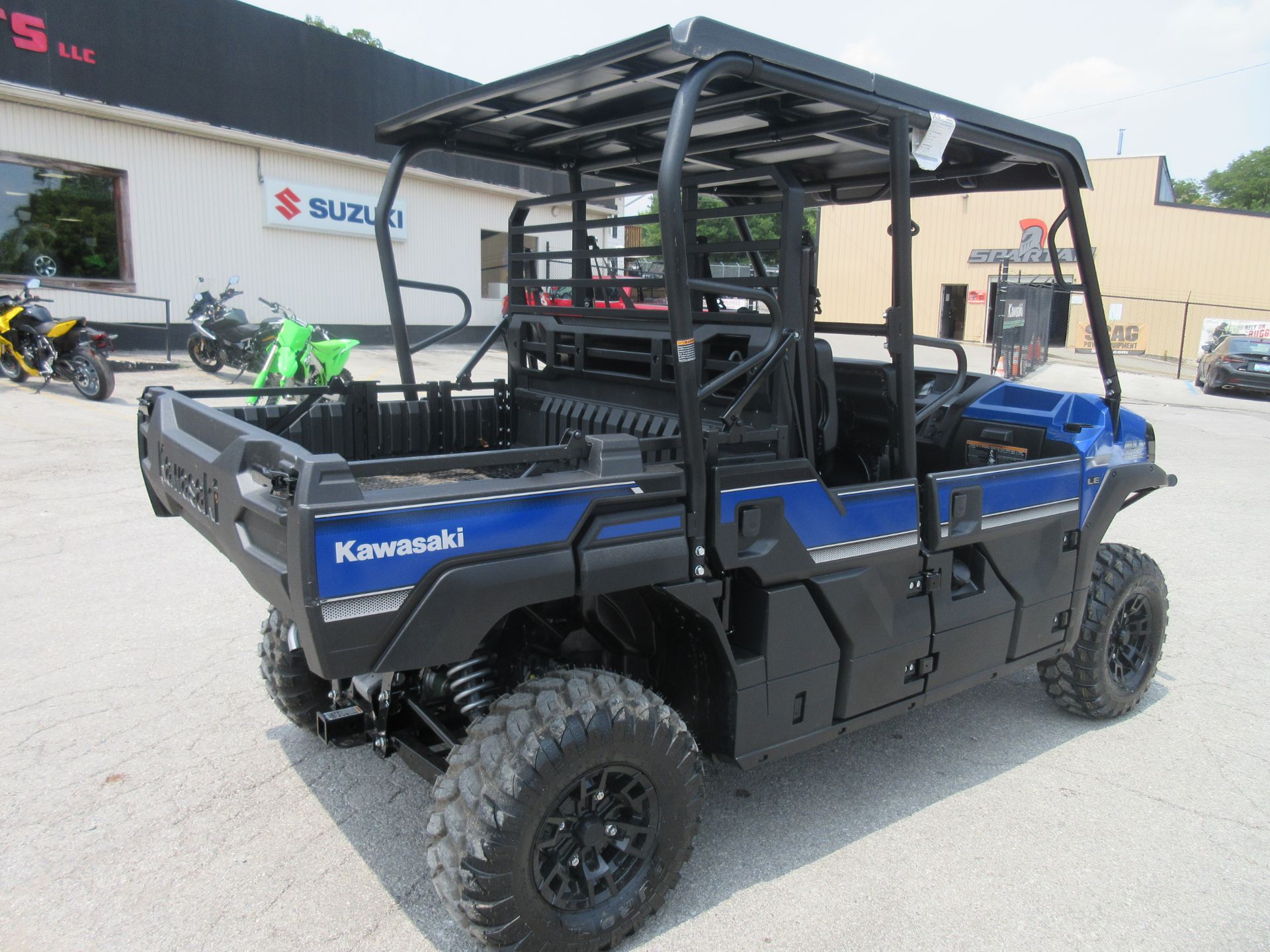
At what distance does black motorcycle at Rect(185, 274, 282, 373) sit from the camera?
12.4 meters

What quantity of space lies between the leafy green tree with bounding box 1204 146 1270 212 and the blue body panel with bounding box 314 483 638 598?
7185 centimetres

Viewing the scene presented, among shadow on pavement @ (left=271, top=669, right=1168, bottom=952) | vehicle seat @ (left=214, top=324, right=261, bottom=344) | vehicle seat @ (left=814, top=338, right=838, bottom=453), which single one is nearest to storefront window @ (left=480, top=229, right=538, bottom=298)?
vehicle seat @ (left=214, top=324, right=261, bottom=344)

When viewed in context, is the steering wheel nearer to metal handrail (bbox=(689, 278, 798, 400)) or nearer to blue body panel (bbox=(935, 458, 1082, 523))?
blue body panel (bbox=(935, 458, 1082, 523))

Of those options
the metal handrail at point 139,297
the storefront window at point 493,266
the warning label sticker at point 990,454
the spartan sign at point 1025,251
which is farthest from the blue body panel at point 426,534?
the spartan sign at point 1025,251

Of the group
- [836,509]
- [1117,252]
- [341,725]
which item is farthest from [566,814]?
[1117,252]

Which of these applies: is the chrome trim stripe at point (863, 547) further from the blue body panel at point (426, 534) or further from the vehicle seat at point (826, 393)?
the blue body panel at point (426, 534)

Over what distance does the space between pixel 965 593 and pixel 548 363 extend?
1.81 meters

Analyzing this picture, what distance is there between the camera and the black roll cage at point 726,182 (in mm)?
2305

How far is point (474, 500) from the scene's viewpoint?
214cm

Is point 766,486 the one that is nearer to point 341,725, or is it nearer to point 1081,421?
point 341,725

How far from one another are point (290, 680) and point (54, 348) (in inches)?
364

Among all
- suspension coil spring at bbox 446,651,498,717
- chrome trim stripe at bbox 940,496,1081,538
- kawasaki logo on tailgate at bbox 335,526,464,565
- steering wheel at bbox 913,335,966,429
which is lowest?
suspension coil spring at bbox 446,651,498,717

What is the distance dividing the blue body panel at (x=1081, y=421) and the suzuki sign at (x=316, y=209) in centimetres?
1325

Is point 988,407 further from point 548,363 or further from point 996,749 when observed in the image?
point 548,363
